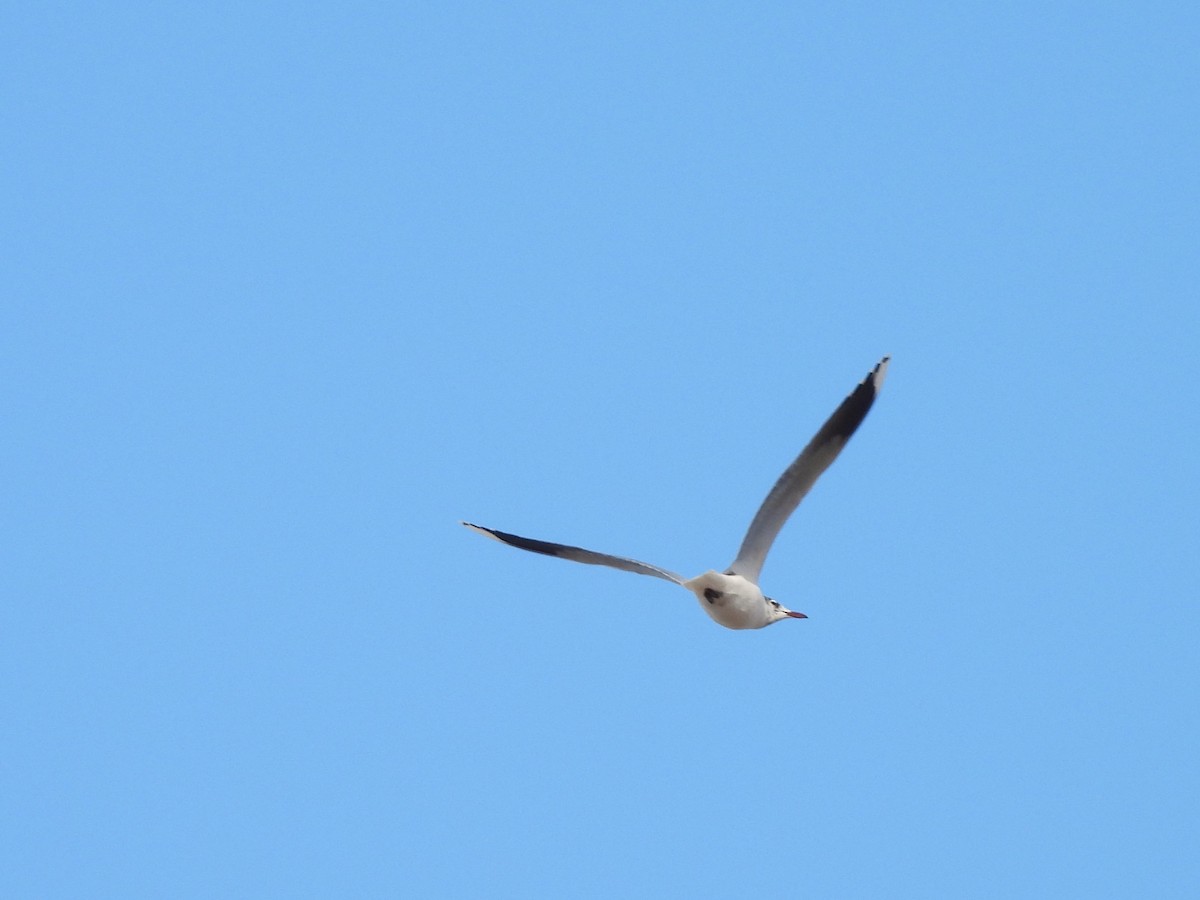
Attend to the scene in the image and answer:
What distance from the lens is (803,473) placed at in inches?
426

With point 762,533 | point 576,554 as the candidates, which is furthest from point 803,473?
point 576,554

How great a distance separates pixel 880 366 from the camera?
10875mm

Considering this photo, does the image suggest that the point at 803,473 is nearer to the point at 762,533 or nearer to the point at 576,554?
the point at 762,533

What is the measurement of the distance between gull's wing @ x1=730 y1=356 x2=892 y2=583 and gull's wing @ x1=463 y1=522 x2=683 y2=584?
1037 millimetres

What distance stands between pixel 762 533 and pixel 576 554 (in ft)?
4.81

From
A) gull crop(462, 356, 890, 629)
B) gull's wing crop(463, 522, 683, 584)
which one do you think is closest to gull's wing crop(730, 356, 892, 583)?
gull crop(462, 356, 890, 629)

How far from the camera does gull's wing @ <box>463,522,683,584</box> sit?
9.72 meters

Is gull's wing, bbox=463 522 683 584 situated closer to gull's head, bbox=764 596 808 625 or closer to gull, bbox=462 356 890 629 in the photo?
gull, bbox=462 356 890 629

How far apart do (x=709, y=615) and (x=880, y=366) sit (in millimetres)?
1862

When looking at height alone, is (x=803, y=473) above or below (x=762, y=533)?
above

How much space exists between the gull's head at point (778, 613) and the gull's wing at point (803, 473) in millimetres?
463

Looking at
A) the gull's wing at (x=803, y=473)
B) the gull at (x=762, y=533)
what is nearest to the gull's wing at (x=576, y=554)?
the gull at (x=762, y=533)

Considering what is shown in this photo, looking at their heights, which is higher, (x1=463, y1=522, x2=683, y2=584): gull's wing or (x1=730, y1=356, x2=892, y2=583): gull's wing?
(x1=730, y1=356, x2=892, y2=583): gull's wing

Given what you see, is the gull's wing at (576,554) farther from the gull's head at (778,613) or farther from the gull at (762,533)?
the gull's head at (778,613)
